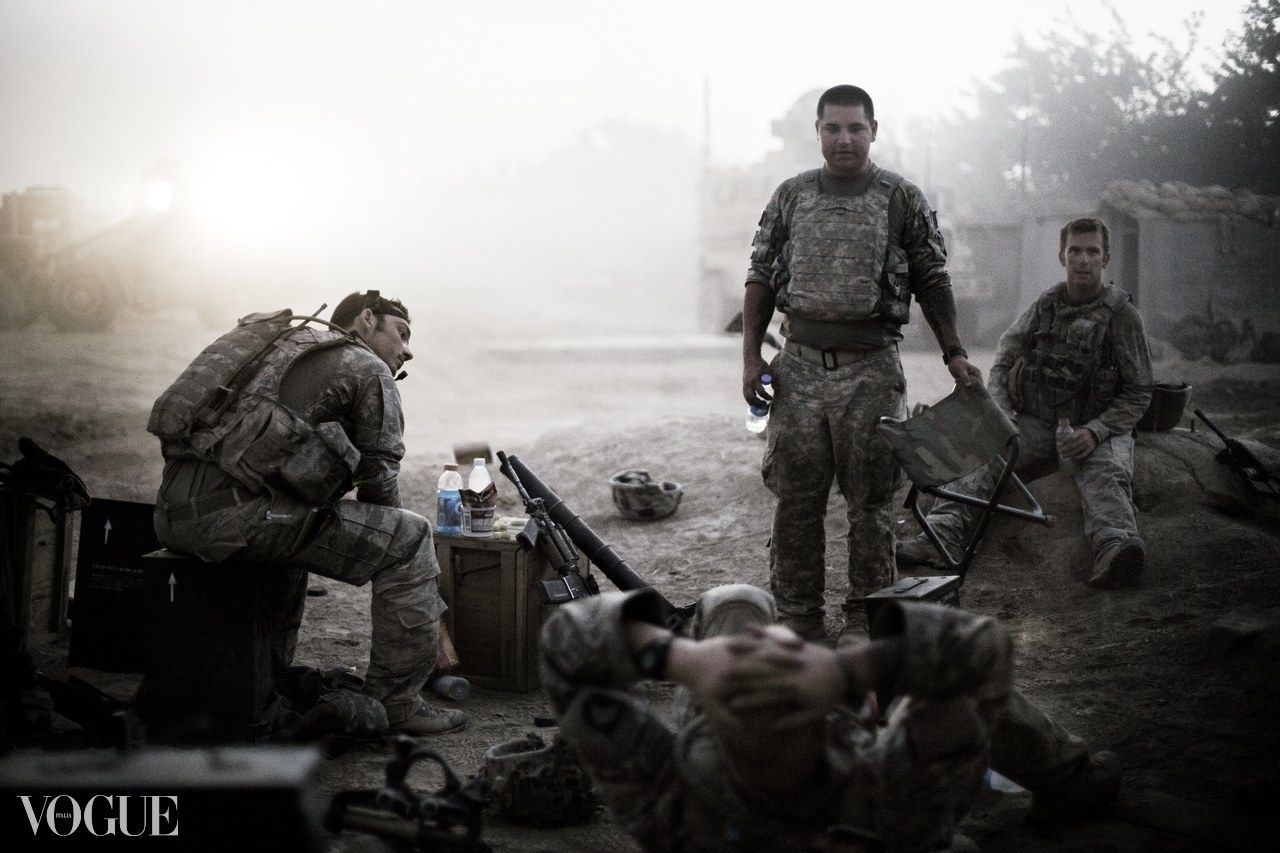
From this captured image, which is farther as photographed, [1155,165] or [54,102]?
[1155,165]

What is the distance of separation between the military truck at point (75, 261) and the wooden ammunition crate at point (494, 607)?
24.5 ft

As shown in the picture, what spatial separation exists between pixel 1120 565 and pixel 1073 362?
3.76ft

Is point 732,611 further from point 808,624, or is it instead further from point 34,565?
point 34,565

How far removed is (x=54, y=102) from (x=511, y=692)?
28.2ft

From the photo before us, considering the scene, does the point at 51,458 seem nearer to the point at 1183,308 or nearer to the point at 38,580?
the point at 38,580

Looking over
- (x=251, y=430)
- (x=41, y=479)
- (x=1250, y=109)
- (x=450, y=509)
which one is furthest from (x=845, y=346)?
(x=1250, y=109)

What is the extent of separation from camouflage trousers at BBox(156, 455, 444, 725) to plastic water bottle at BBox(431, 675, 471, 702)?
0.36 m

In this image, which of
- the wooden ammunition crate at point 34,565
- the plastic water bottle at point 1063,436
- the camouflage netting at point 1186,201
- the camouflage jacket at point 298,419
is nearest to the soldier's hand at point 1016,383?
the plastic water bottle at point 1063,436

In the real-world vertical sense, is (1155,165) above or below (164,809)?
above

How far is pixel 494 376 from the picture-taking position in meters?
17.5

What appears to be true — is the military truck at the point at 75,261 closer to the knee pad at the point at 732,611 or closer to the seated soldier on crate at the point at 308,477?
the seated soldier on crate at the point at 308,477

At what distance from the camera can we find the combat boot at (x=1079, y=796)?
122 inches

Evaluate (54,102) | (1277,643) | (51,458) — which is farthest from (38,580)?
(54,102)

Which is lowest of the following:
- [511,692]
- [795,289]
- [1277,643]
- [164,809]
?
[511,692]
